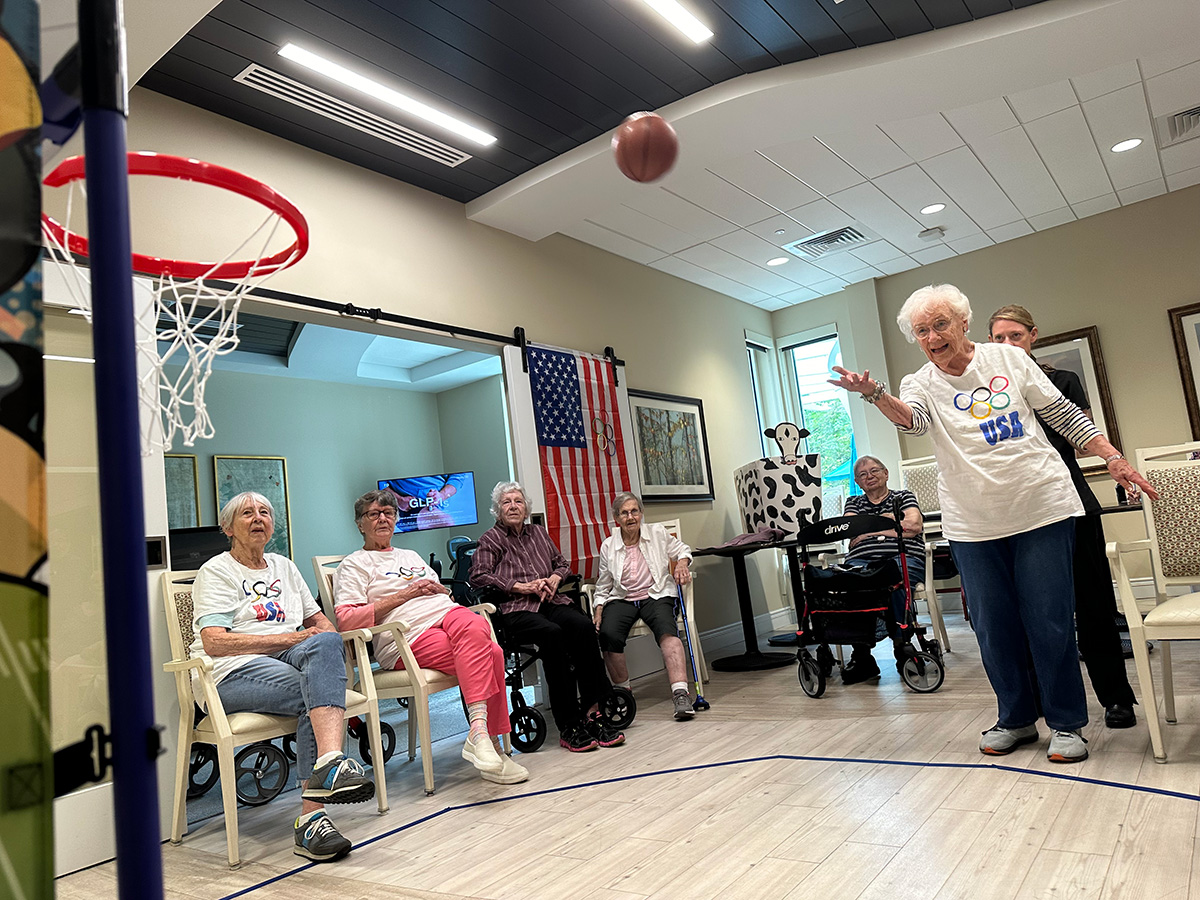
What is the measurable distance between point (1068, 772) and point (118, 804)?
2.54 meters

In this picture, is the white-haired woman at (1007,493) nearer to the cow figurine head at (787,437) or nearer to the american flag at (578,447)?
the american flag at (578,447)

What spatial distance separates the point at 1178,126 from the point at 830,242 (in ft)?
7.03

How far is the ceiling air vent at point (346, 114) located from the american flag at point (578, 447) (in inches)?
49.0

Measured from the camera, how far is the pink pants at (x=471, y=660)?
3279mm

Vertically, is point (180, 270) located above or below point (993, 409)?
above

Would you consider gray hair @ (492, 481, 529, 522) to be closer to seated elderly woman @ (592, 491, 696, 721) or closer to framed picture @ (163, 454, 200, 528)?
seated elderly woman @ (592, 491, 696, 721)

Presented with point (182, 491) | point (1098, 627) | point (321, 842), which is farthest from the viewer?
Result: point (182, 491)

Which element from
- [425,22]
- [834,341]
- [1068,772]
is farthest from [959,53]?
[834,341]

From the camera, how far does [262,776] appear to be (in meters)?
3.47

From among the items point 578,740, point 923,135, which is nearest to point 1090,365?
point 923,135

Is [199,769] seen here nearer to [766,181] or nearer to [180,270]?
[180,270]

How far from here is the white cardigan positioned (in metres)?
4.38

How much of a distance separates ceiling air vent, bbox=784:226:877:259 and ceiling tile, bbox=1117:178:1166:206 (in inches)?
67.3

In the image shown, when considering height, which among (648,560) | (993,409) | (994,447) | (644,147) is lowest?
(648,560)
